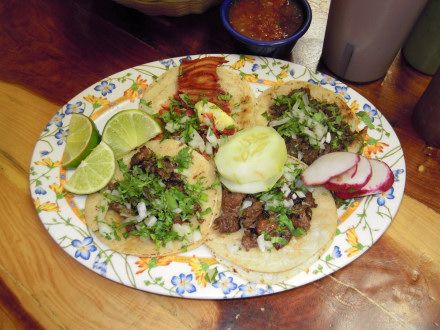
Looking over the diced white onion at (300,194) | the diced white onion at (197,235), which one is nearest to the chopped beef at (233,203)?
the diced white onion at (197,235)

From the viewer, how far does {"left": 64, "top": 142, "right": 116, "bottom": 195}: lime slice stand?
2.73m

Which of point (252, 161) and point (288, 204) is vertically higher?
point (252, 161)

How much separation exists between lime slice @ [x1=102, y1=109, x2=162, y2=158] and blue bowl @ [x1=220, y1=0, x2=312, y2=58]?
1.10 meters

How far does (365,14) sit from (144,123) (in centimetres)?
200

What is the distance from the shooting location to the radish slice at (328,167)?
101 inches

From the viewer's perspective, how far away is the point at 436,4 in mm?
3045

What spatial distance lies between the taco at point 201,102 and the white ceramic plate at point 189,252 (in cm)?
14

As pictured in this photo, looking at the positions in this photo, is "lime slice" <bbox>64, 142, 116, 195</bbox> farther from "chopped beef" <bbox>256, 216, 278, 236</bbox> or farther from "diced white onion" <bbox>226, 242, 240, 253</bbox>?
"chopped beef" <bbox>256, 216, 278, 236</bbox>

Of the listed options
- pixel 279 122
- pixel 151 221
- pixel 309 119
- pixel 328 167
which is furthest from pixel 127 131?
pixel 328 167

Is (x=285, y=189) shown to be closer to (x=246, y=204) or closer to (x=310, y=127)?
(x=246, y=204)

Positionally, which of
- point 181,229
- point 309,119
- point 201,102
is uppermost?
point 309,119

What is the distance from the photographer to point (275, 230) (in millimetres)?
2533

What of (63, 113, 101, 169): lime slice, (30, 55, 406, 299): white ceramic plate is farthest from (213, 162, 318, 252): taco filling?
(63, 113, 101, 169): lime slice

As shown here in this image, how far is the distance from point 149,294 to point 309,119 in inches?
71.8
